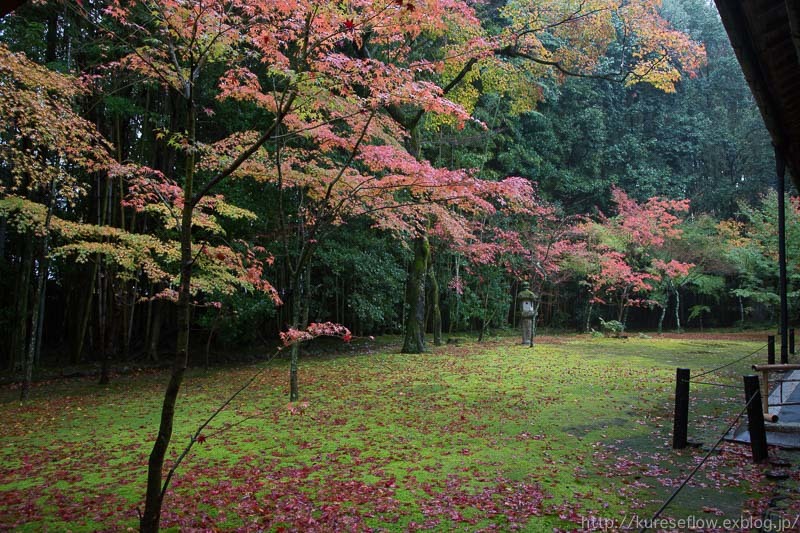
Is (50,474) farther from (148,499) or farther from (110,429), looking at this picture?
(148,499)

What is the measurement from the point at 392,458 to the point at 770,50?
4336 millimetres

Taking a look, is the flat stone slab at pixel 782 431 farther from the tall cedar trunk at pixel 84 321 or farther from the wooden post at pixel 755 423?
the tall cedar trunk at pixel 84 321

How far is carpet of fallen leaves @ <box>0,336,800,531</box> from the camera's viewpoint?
3.13 m

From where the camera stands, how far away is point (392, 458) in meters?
4.32

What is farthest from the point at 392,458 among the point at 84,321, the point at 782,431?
the point at 84,321

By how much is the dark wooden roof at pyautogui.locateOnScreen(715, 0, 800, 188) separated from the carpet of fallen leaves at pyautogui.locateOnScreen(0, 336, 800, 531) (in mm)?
3001

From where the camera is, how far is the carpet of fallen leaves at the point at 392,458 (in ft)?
10.3

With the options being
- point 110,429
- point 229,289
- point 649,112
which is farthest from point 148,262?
point 649,112

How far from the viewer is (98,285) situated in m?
10.6

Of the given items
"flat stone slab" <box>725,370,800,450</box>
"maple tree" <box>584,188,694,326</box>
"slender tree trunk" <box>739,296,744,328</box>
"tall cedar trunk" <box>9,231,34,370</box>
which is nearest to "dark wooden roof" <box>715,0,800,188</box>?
"flat stone slab" <box>725,370,800,450</box>

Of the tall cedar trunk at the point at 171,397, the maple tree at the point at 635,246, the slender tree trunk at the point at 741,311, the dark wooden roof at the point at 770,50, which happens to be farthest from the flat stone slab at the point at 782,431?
the slender tree trunk at the point at 741,311

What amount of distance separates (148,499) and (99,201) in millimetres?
9821

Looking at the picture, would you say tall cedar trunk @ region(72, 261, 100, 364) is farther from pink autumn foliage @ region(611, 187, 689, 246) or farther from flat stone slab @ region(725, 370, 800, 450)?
pink autumn foliage @ region(611, 187, 689, 246)

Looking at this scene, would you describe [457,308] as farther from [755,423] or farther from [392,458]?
[755,423]
